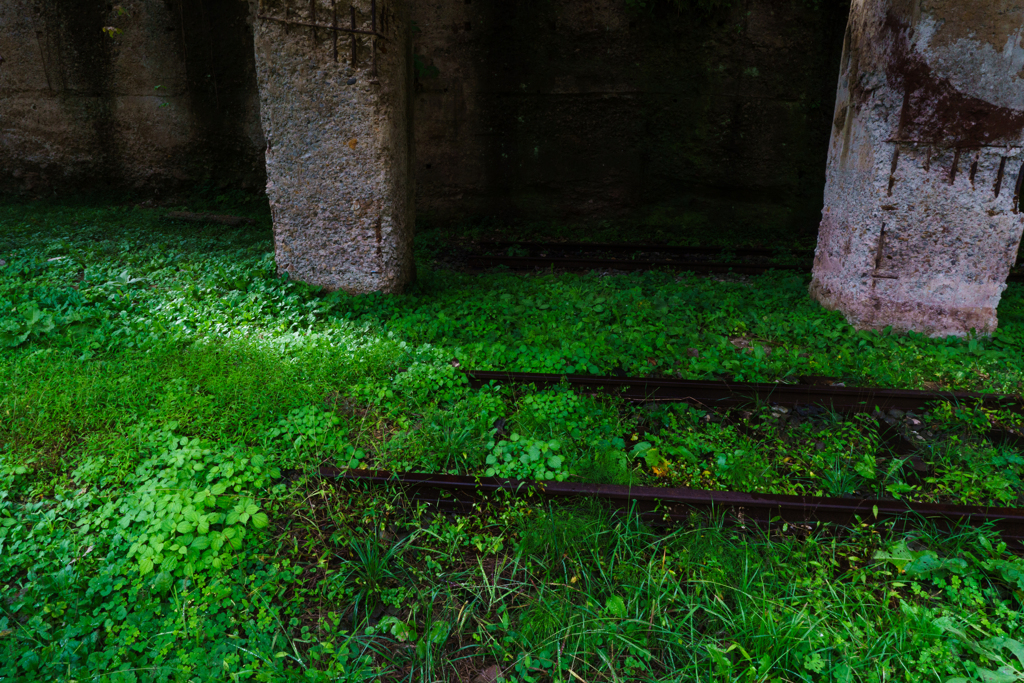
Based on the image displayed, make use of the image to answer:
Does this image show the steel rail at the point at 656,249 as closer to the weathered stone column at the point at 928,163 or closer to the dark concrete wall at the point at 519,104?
the dark concrete wall at the point at 519,104

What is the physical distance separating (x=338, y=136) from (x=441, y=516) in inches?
138

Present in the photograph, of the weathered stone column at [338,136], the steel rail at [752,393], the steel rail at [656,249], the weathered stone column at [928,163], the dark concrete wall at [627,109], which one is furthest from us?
the dark concrete wall at [627,109]

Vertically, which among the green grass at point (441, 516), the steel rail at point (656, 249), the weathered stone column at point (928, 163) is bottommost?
the green grass at point (441, 516)

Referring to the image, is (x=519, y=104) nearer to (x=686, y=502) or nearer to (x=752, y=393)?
(x=752, y=393)

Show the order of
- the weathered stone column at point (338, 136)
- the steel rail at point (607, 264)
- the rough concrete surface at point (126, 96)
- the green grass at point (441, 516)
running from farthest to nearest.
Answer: the rough concrete surface at point (126, 96), the steel rail at point (607, 264), the weathered stone column at point (338, 136), the green grass at point (441, 516)

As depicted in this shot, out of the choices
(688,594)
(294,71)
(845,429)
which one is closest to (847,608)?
(688,594)

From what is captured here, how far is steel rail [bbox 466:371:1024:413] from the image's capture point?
381 centimetres

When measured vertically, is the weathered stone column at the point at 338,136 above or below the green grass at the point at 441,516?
above

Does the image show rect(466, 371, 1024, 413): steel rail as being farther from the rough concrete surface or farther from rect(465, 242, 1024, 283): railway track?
the rough concrete surface

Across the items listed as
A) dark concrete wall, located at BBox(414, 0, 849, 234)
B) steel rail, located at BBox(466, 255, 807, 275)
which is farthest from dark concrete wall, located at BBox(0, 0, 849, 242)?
steel rail, located at BBox(466, 255, 807, 275)

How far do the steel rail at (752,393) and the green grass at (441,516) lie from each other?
0.15 m

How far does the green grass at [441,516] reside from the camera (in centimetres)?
215

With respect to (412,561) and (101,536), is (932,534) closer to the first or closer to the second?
(412,561)

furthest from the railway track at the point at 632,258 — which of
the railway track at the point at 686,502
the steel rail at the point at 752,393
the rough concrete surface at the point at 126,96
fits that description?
the rough concrete surface at the point at 126,96
